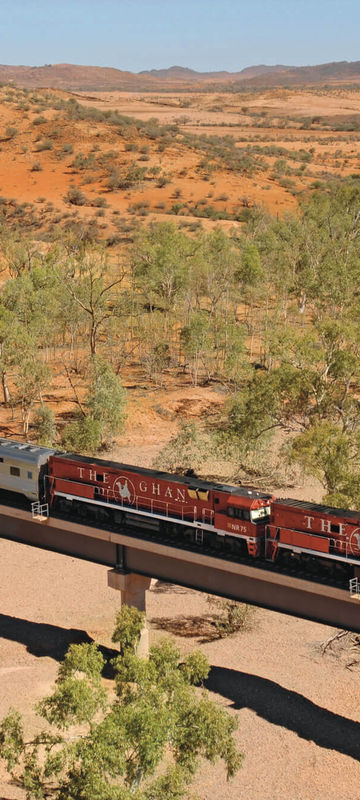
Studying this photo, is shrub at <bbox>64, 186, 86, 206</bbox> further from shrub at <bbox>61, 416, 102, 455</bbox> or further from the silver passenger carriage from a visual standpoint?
the silver passenger carriage

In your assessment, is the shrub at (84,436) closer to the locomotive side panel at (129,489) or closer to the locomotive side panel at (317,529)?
the locomotive side panel at (129,489)

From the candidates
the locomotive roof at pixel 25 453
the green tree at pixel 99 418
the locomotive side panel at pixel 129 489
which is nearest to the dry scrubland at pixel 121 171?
the green tree at pixel 99 418

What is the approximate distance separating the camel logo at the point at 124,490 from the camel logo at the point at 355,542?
8.02 metres

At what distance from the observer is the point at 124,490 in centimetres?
2978

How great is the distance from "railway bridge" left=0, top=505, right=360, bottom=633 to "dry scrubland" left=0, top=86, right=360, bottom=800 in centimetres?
361

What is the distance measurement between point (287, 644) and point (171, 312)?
1672 inches

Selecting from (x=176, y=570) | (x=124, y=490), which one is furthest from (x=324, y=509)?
(x=124, y=490)

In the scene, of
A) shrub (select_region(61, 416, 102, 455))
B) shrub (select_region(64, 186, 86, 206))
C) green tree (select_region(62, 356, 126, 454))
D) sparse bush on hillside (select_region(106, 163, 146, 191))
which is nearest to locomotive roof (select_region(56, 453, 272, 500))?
shrub (select_region(61, 416, 102, 455))

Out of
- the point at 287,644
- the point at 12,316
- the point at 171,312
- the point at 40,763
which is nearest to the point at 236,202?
the point at 171,312

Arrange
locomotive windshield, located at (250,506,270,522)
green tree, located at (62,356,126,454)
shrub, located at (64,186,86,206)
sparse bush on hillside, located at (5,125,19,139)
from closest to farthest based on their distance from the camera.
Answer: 1. locomotive windshield, located at (250,506,270,522)
2. green tree, located at (62,356,126,454)
3. shrub, located at (64,186,86,206)
4. sparse bush on hillside, located at (5,125,19,139)

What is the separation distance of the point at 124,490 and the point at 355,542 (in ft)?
28.1

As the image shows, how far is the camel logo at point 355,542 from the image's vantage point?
81.9ft

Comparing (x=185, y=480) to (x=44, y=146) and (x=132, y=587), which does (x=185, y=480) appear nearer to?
(x=132, y=587)

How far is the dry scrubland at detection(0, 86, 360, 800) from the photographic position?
25625mm
